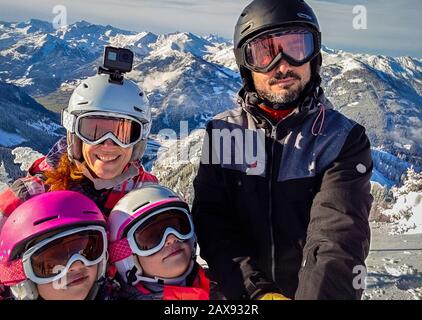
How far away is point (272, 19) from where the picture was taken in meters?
4.22

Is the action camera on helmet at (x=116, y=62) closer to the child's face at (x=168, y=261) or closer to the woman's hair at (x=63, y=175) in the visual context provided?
the woman's hair at (x=63, y=175)

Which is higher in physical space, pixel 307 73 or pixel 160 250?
pixel 307 73

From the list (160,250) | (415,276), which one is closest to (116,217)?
(160,250)

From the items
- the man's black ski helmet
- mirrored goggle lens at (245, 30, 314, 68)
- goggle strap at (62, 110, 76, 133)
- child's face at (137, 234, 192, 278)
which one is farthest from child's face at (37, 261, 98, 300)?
mirrored goggle lens at (245, 30, 314, 68)

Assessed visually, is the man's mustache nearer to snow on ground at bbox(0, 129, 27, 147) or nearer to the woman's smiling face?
the woman's smiling face

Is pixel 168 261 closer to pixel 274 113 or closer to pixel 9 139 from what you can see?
pixel 274 113

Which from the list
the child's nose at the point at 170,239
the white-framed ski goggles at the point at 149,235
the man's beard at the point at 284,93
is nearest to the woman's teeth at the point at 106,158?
the white-framed ski goggles at the point at 149,235

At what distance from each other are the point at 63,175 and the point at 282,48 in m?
2.46

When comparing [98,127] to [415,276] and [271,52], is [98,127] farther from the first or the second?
[415,276]

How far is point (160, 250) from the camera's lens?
395 centimetres

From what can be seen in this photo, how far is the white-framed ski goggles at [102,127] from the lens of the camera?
462 centimetres

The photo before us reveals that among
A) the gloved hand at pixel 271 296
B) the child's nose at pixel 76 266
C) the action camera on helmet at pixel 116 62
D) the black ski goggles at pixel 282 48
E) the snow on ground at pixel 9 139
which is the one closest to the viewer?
the gloved hand at pixel 271 296

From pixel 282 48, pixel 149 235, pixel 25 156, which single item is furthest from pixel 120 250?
pixel 25 156
